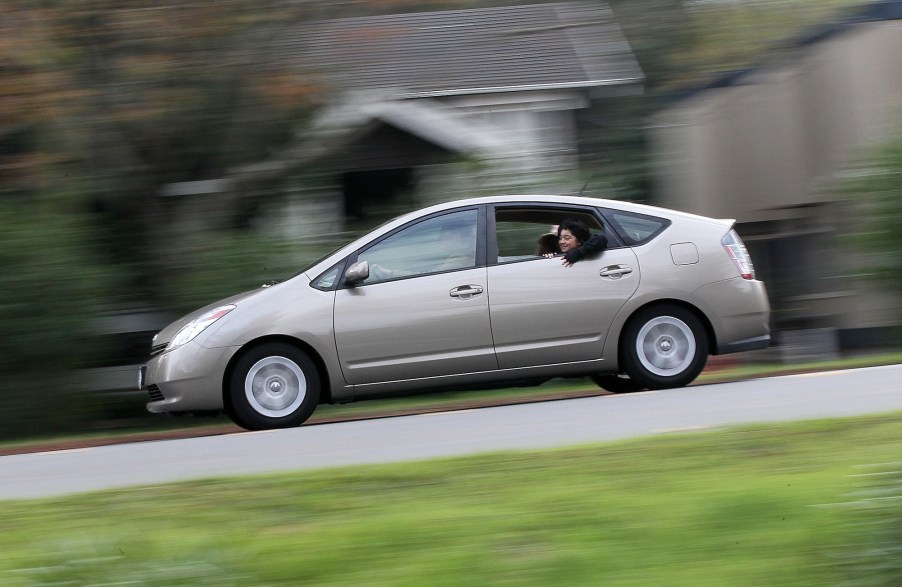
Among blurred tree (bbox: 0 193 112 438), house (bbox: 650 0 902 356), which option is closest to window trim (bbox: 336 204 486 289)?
blurred tree (bbox: 0 193 112 438)

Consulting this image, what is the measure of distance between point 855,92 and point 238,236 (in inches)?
259

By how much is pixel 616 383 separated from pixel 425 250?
7.35 feet

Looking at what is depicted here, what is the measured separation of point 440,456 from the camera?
6242 millimetres

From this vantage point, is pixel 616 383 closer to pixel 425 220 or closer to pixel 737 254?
pixel 737 254

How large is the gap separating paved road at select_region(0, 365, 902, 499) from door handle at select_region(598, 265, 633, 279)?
35.1 inches

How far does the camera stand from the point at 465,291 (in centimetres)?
905

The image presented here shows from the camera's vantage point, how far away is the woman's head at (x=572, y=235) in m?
9.38

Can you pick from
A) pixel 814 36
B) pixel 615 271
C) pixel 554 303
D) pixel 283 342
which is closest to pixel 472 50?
pixel 814 36

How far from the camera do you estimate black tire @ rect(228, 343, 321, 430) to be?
8.80 metres

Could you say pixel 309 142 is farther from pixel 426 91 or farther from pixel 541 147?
pixel 426 91

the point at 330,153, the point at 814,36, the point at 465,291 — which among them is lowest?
the point at 465,291

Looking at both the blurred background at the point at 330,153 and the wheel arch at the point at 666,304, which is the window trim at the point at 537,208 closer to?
the wheel arch at the point at 666,304

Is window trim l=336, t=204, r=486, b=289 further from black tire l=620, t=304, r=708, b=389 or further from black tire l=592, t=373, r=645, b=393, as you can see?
black tire l=592, t=373, r=645, b=393

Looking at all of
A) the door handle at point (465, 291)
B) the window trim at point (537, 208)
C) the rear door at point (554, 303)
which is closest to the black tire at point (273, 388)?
the door handle at point (465, 291)
